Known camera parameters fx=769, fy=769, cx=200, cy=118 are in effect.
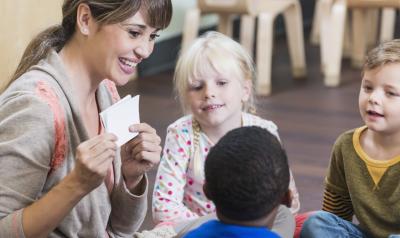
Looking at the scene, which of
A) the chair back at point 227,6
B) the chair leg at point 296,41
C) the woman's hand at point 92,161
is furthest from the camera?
the chair leg at point 296,41

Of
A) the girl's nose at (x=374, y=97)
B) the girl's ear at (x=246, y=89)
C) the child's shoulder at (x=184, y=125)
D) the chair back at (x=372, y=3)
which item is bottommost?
the chair back at (x=372, y=3)

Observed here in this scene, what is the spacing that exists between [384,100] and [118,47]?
0.64 metres

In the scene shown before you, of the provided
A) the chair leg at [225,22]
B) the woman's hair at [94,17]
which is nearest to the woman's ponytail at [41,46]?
the woman's hair at [94,17]

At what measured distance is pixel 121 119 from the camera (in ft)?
5.27

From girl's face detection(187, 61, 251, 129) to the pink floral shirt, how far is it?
6 cm

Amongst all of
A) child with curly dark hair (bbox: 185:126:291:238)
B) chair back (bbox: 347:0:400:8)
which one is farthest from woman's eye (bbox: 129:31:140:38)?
chair back (bbox: 347:0:400:8)

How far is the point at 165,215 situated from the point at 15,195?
26.5 inches

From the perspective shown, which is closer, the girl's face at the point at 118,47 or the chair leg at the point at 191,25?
the girl's face at the point at 118,47

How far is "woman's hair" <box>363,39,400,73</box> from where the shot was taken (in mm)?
1804

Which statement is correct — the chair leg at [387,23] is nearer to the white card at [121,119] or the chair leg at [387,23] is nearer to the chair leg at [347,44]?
the chair leg at [347,44]

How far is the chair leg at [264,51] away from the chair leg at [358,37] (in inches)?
30.3

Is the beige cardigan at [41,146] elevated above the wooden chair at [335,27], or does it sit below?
above

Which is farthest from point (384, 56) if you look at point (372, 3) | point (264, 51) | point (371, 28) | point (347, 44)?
point (371, 28)

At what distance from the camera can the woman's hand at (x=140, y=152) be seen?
1.65 metres
